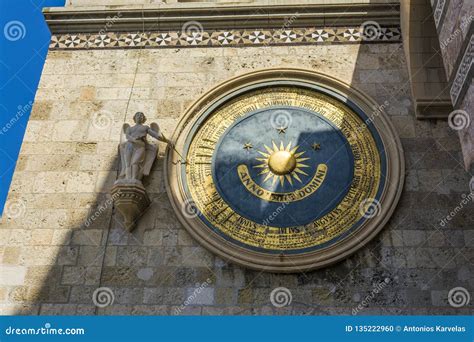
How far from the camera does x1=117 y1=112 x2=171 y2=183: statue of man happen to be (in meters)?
7.67

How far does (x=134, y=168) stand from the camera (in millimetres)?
7664

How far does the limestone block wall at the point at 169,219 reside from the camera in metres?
7.01

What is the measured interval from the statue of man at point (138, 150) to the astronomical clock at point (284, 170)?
28 cm

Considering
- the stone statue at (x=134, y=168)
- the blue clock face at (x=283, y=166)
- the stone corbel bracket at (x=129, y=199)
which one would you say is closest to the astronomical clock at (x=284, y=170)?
the blue clock face at (x=283, y=166)

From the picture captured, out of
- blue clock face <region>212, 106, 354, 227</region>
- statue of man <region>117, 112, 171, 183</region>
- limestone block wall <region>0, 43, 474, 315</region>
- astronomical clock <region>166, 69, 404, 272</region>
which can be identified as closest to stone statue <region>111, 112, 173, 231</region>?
statue of man <region>117, 112, 171, 183</region>

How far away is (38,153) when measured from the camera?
813 centimetres

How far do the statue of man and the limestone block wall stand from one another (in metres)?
0.18

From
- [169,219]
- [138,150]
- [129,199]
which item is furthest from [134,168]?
[169,219]

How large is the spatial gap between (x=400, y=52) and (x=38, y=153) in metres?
5.28

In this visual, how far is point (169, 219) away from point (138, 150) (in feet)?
3.24

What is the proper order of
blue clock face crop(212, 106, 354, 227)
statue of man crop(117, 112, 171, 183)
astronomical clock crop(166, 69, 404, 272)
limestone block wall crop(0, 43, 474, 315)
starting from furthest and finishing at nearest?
statue of man crop(117, 112, 171, 183) → blue clock face crop(212, 106, 354, 227) → astronomical clock crop(166, 69, 404, 272) → limestone block wall crop(0, 43, 474, 315)

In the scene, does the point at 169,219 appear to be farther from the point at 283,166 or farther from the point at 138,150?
the point at 283,166

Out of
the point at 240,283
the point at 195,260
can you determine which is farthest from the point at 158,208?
the point at 240,283

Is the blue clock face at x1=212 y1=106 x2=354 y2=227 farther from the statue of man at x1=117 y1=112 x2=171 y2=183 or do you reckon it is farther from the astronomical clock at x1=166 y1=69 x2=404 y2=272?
the statue of man at x1=117 y1=112 x2=171 y2=183
